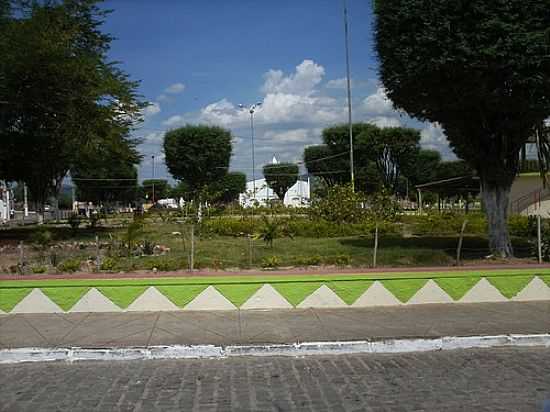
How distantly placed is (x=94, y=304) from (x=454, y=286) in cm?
562

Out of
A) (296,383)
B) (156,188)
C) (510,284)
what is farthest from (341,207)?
(156,188)

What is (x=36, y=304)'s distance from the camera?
8531mm

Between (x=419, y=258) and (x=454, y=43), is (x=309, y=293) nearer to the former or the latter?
(x=419, y=258)

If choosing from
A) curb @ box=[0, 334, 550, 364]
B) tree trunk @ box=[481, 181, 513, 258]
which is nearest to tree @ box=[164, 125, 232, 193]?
tree trunk @ box=[481, 181, 513, 258]

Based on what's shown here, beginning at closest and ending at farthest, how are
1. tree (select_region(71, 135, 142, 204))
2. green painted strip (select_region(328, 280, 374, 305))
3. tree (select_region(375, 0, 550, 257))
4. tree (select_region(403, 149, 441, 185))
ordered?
1. green painted strip (select_region(328, 280, 374, 305))
2. tree (select_region(375, 0, 550, 257))
3. tree (select_region(71, 135, 142, 204))
4. tree (select_region(403, 149, 441, 185))

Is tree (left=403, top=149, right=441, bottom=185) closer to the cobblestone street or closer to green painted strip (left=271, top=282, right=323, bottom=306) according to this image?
green painted strip (left=271, top=282, right=323, bottom=306)

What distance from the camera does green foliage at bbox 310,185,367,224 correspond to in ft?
70.4

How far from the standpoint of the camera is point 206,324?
7898 millimetres

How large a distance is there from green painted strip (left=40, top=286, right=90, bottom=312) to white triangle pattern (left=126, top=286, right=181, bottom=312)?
29.6 inches

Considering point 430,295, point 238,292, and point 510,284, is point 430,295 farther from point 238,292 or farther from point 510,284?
point 238,292

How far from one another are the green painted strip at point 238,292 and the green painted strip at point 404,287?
81.2 inches

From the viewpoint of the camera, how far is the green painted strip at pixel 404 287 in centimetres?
900

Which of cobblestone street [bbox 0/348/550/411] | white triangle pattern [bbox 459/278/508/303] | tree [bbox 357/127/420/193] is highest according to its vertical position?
tree [bbox 357/127/420/193]

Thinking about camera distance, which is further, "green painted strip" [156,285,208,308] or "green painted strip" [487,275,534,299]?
"green painted strip" [487,275,534,299]
